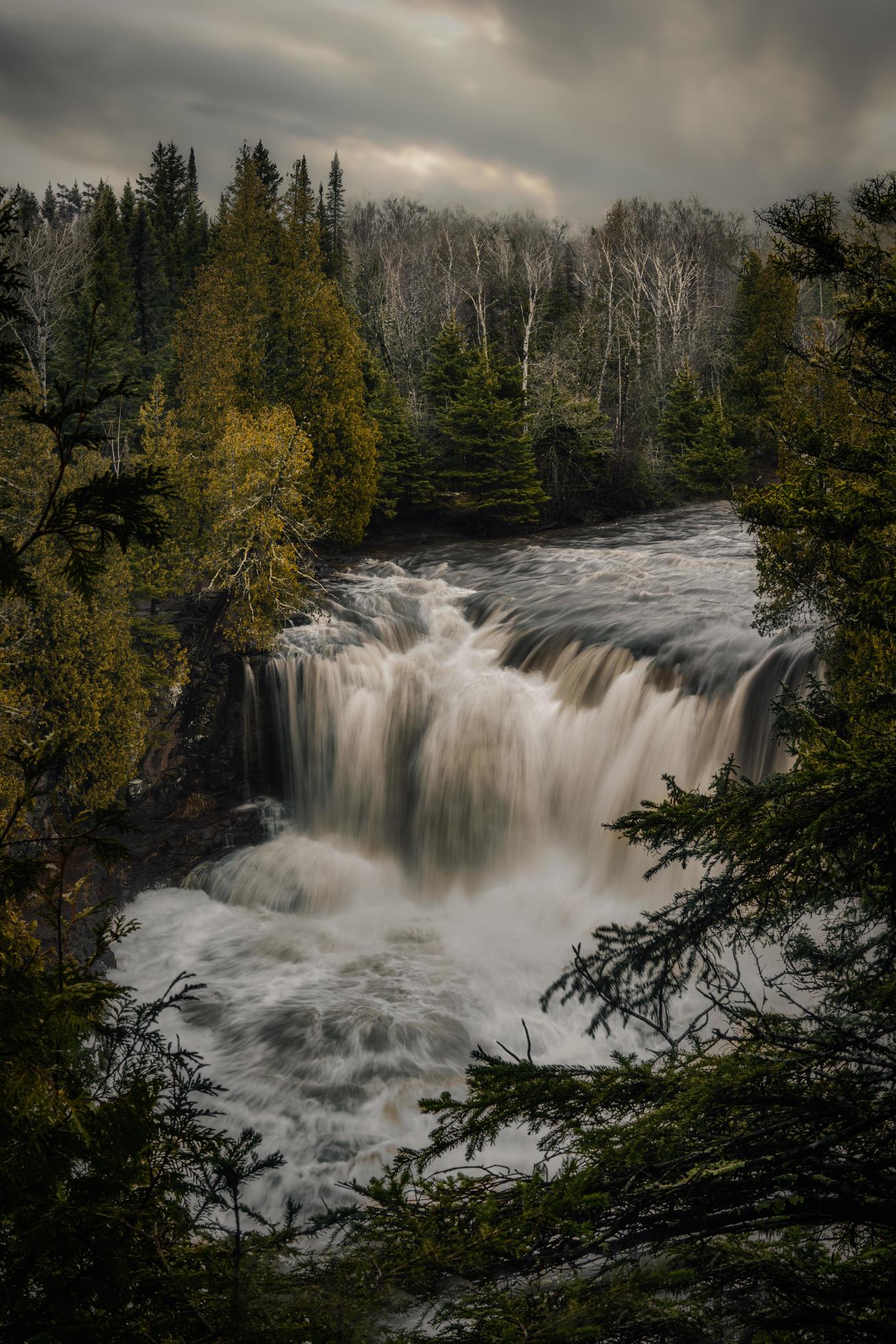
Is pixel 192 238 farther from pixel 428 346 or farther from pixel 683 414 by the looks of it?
pixel 683 414

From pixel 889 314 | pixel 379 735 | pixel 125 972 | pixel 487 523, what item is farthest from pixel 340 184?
pixel 889 314

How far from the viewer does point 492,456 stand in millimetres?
26953

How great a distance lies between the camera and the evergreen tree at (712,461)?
30.3 metres

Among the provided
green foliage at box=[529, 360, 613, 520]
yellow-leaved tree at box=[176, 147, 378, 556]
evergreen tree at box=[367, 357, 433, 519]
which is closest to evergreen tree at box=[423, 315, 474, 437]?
evergreen tree at box=[367, 357, 433, 519]

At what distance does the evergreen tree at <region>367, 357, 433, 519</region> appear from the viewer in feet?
86.8

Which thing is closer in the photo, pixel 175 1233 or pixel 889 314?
pixel 175 1233

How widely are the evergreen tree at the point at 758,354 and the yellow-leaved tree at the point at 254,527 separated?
2281cm

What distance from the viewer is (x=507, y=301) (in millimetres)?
46406

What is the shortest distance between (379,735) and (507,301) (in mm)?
37127

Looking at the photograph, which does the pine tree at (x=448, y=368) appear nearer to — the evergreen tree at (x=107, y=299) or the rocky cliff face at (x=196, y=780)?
the evergreen tree at (x=107, y=299)

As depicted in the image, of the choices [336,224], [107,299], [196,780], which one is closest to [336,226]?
[336,224]

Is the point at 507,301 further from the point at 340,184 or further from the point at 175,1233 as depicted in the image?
the point at 175,1233

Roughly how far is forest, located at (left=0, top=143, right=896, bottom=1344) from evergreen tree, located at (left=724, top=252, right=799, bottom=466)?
595 cm

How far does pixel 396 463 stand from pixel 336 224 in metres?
40.4
